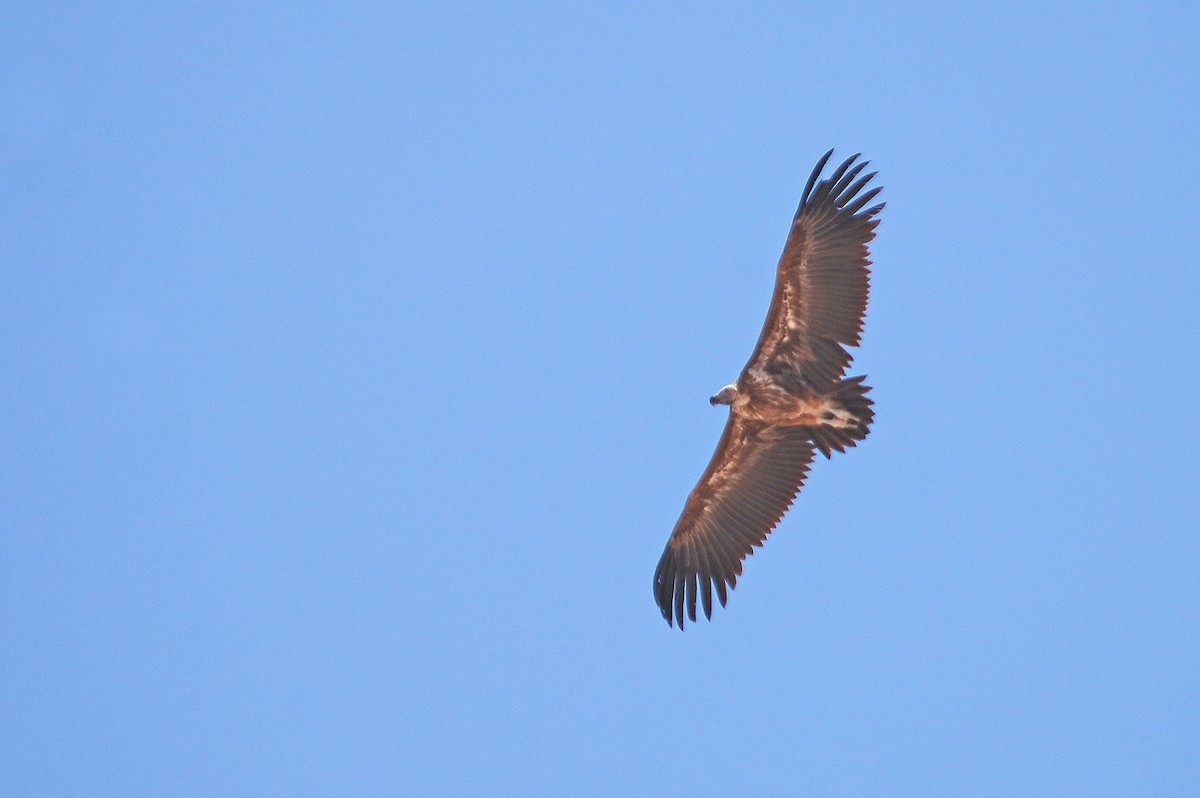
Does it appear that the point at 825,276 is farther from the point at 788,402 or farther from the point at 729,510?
the point at 729,510

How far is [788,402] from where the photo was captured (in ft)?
55.0

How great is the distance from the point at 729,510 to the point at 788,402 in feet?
5.86

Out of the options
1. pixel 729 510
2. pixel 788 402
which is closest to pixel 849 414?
pixel 788 402

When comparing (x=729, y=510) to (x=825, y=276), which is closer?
(x=825, y=276)

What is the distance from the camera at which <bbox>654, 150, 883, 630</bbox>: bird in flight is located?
16297 millimetres

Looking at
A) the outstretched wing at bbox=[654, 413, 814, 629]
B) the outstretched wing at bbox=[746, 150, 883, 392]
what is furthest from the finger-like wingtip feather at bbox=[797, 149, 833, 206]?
the outstretched wing at bbox=[654, 413, 814, 629]

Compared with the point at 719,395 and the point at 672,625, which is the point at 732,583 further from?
the point at 719,395

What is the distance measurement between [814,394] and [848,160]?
2.73 meters

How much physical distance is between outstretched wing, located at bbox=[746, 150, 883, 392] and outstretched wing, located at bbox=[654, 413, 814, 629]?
1250 mm

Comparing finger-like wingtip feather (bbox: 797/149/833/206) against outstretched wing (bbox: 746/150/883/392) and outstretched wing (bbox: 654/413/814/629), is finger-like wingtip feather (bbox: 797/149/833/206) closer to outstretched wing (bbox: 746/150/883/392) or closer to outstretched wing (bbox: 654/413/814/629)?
outstretched wing (bbox: 746/150/883/392)

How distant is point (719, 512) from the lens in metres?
17.8

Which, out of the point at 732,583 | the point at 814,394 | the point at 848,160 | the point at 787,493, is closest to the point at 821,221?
the point at 848,160

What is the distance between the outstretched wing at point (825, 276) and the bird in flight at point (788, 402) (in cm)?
1

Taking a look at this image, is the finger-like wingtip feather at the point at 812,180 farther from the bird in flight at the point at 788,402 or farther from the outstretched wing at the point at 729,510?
the outstretched wing at the point at 729,510
